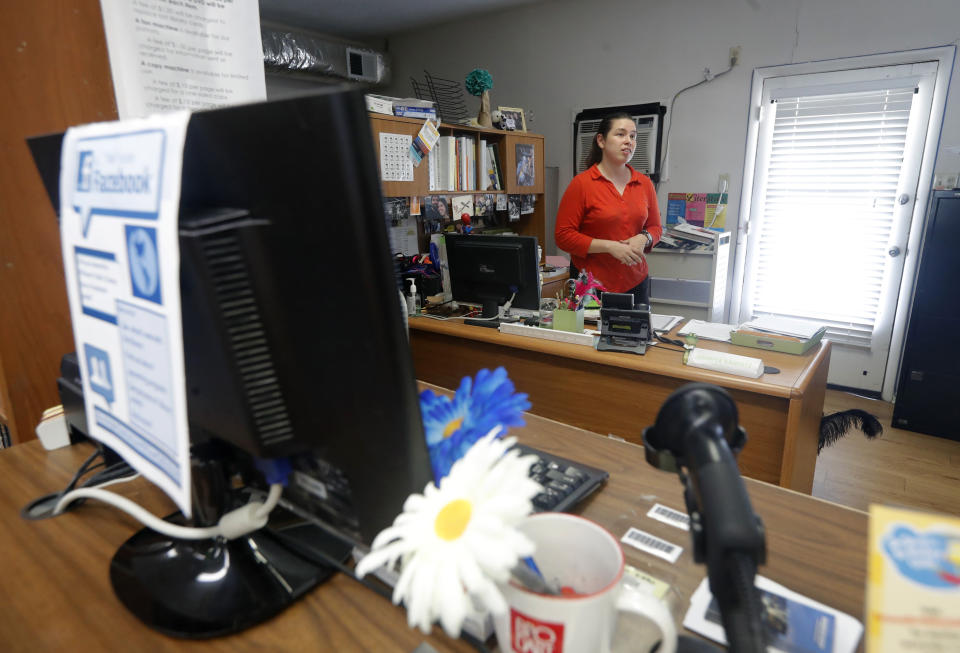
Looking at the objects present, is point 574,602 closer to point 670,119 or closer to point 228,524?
point 228,524

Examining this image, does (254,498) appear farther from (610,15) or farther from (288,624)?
(610,15)

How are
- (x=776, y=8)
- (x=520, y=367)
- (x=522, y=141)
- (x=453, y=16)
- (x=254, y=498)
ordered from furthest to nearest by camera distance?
(x=453, y=16) < (x=522, y=141) < (x=776, y=8) < (x=520, y=367) < (x=254, y=498)

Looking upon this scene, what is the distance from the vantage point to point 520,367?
2.18 m

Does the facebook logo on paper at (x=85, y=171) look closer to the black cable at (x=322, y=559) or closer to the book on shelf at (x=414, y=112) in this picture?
the black cable at (x=322, y=559)

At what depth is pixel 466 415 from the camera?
1.84 feet

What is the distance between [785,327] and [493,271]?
1128 millimetres

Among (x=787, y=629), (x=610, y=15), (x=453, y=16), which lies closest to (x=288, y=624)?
(x=787, y=629)

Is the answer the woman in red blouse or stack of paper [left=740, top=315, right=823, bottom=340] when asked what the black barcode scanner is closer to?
stack of paper [left=740, top=315, right=823, bottom=340]

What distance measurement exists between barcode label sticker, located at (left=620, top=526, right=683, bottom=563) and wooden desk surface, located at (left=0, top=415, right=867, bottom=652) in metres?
0.01

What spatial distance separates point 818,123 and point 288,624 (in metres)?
4.04

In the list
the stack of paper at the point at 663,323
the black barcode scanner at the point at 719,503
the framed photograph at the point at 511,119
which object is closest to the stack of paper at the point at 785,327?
the stack of paper at the point at 663,323

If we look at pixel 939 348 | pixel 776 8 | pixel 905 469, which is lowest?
pixel 905 469

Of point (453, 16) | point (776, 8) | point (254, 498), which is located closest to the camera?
point (254, 498)

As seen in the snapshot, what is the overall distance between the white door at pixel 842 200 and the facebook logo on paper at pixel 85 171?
401 cm
